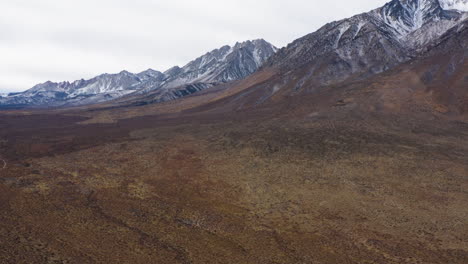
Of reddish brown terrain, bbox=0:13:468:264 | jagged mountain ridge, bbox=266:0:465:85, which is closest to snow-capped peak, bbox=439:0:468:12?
→ jagged mountain ridge, bbox=266:0:465:85

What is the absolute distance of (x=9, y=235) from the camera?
71.3 ft

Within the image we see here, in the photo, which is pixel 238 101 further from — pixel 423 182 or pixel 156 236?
pixel 156 236

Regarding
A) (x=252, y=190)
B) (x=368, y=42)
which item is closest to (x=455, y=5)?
(x=368, y=42)

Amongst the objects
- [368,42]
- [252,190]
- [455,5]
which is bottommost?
[252,190]

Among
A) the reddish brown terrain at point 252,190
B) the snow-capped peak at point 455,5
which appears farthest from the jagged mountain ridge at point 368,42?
the reddish brown terrain at point 252,190

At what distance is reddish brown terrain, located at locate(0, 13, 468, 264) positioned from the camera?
2120 centimetres

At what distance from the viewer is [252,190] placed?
31.8 metres

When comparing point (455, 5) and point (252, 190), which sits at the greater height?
point (455, 5)

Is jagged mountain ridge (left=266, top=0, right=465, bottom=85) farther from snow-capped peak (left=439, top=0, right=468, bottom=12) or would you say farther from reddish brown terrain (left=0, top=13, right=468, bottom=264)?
reddish brown terrain (left=0, top=13, right=468, bottom=264)

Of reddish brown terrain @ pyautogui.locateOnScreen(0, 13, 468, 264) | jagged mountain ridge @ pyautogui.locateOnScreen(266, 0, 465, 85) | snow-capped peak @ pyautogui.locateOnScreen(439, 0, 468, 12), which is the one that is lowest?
reddish brown terrain @ pyautogui.locateOnScreen(0, 13, 468, 264)

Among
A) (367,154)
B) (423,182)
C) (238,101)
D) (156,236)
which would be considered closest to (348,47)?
(238,101)

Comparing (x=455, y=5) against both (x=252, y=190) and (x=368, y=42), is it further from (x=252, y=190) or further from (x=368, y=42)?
(x=252, y=190)

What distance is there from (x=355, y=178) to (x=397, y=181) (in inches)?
152

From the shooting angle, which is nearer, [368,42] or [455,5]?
[368,42]
